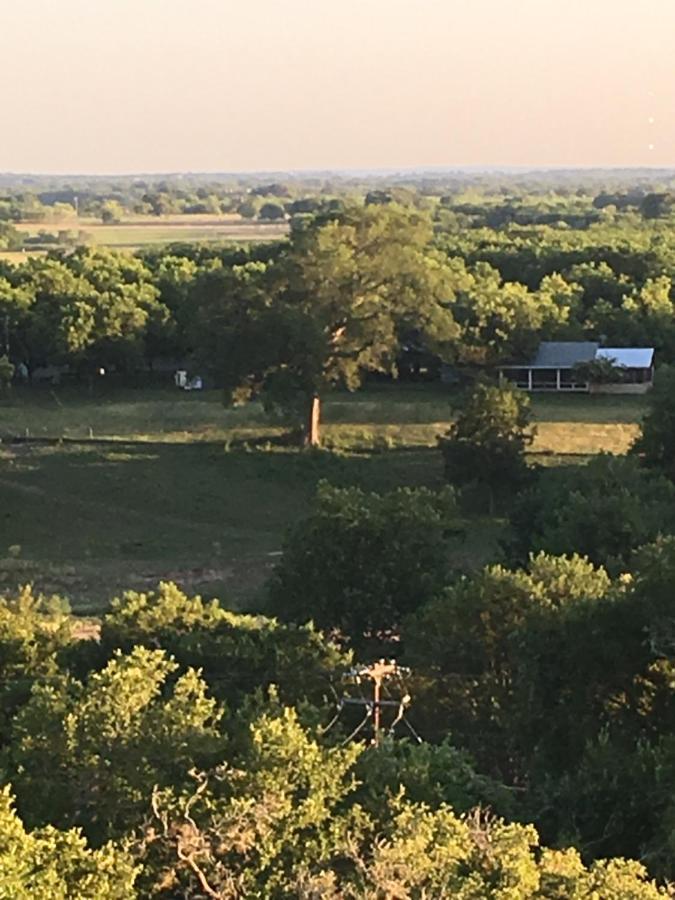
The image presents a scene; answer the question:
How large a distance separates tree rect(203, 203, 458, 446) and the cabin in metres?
10.1

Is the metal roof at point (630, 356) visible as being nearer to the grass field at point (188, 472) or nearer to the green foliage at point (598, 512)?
the grass field at point (188, 472)

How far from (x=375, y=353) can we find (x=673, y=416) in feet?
32.7

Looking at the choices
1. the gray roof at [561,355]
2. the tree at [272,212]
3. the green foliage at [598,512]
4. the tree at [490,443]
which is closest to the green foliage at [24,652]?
the green foliage at [598,512]

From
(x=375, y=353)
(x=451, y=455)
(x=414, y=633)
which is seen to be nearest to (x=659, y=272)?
(x=375, y=353)

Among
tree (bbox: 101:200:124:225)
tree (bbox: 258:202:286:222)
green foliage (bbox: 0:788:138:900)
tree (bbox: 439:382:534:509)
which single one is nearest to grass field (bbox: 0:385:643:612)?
tree (bbox: 439:382:534:509)

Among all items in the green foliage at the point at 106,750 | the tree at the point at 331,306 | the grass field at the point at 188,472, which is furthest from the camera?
the tree at the point at 331,306

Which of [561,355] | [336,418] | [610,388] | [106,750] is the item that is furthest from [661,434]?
[106,750]

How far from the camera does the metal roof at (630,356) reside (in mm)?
44688

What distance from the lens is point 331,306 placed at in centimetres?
3534

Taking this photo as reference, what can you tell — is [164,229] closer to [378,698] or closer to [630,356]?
[630,356]

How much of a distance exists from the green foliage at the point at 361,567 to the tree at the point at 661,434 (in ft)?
36.1

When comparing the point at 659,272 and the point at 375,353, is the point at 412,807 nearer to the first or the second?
the point at 375,353

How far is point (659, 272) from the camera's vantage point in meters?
56.8

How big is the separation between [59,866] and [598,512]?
13593mm
